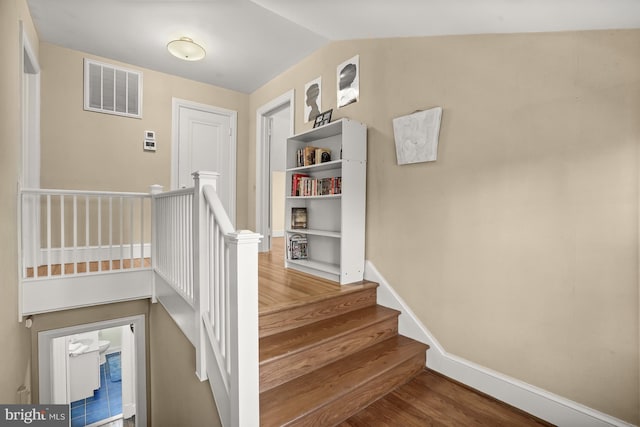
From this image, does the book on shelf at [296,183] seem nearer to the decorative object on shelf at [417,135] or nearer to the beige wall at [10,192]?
the decorative object on shelf at [417,135]

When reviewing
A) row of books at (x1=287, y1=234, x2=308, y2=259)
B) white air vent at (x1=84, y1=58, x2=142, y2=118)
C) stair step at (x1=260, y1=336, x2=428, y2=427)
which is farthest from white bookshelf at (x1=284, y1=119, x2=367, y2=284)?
white air vent at (x1=84, y1=58, x2=142, y2=118)

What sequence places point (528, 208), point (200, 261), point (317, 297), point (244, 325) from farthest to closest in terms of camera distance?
point (317, 297)
point (528, 208)
point (200, 261)
point (244, 325)

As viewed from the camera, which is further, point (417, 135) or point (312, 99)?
point (312, 99)

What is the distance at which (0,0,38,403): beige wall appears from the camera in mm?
1911

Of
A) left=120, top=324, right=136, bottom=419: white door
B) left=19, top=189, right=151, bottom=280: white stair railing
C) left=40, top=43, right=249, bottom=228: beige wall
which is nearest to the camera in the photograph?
left=19, top=189, right=151, bottom=280: white stair railing

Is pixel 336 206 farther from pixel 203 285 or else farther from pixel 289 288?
pixel 203 285

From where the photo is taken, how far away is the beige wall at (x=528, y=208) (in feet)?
4.94

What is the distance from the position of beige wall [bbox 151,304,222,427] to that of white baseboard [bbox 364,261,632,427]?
1488 mm

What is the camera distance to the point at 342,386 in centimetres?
173

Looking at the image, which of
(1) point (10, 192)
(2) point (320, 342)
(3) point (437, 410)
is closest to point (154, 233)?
(1) point (10, 192)

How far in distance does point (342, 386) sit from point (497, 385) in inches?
38.7

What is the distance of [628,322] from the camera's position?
1477 mm

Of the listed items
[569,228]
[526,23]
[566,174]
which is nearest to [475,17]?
[526,23]

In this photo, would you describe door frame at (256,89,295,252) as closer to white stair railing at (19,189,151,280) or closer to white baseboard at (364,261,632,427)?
white stair railing at (19,189,151,280)
